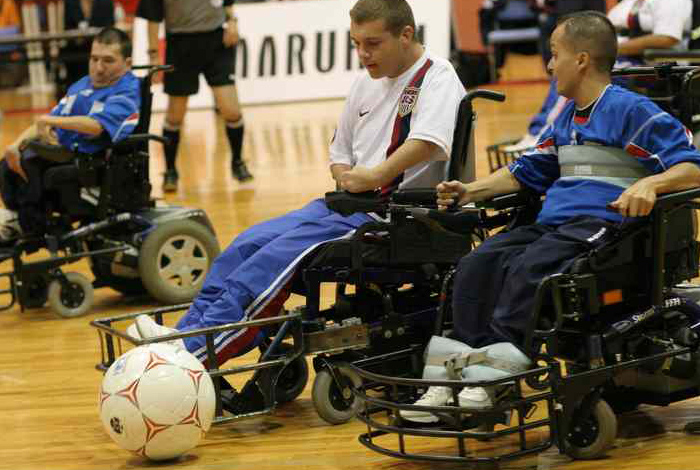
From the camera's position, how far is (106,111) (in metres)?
5.48

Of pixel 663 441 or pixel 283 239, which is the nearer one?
pixel 663 441

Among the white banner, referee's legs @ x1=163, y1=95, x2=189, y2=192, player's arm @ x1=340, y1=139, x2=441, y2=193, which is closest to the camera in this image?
player's arm @ x1=340, y1=139, x2=441, y2=193

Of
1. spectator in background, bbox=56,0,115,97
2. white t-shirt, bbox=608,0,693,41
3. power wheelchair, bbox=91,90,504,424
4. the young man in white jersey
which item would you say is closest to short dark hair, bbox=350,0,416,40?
the young man in white jersey

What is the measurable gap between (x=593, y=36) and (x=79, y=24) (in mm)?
11324

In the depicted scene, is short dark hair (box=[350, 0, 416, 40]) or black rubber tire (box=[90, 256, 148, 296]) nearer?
short dark hair (box=[350, 0, 416, 40])

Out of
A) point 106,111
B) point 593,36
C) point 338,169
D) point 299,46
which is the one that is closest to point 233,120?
point 106,111

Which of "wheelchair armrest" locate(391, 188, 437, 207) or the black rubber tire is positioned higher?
"wheelchair armrest" locate(391, 188, 437, 207)

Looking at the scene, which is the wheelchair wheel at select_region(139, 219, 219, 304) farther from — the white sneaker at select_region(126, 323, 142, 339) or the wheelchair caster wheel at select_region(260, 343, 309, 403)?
the white sneaker at select_region(126, 323, 142, 339)

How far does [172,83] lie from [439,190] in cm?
490

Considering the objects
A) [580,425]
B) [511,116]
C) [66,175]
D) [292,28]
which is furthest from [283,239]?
[292,28]

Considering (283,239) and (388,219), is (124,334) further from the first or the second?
(388,219)

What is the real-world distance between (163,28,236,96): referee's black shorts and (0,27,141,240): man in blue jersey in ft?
8.30

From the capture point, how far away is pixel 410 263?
376cm

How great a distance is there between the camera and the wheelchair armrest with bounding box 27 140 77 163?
17.8 feet
